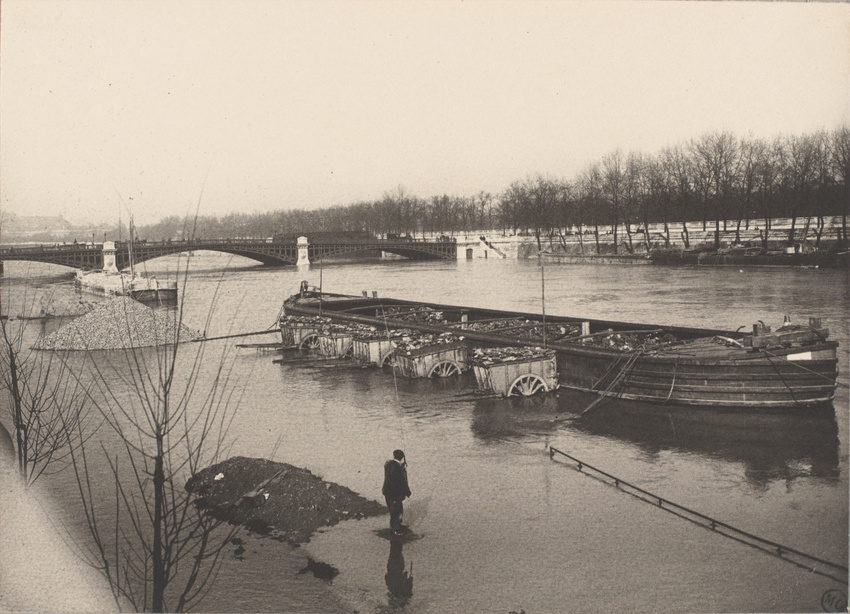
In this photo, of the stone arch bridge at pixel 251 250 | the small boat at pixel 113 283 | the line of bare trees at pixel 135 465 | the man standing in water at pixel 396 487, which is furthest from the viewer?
the stone arch bridge at pixel 251 250

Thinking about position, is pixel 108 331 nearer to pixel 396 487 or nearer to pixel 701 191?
pixel 396 487

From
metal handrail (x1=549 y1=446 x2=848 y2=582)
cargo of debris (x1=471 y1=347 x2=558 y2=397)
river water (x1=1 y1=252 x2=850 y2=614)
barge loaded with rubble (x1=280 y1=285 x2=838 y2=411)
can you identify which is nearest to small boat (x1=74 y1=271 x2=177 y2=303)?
barge loaded with rubble (x1=280 y1=285 x2=838 y2=411)

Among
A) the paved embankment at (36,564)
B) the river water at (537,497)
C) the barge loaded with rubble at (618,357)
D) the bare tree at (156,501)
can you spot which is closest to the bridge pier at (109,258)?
the barge loaded with rubble at (618,357)

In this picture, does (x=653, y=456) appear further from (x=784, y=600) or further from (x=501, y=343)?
(x=501, y=343)

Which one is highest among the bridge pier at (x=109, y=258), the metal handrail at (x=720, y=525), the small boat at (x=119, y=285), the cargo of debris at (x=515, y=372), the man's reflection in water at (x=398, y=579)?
the bridge pier at (x=109, y=258)

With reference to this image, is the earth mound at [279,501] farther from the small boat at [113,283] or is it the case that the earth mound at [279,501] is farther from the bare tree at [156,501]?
the small boat at [113,283]

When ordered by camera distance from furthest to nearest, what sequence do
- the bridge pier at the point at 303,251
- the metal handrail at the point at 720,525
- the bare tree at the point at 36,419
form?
1. the bridge pier at the point at 303,251
2. the bare tree at the point at 36,419
3. the metal handrail at the point at 720,525

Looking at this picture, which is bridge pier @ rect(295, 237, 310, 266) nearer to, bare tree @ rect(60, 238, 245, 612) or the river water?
the river water
